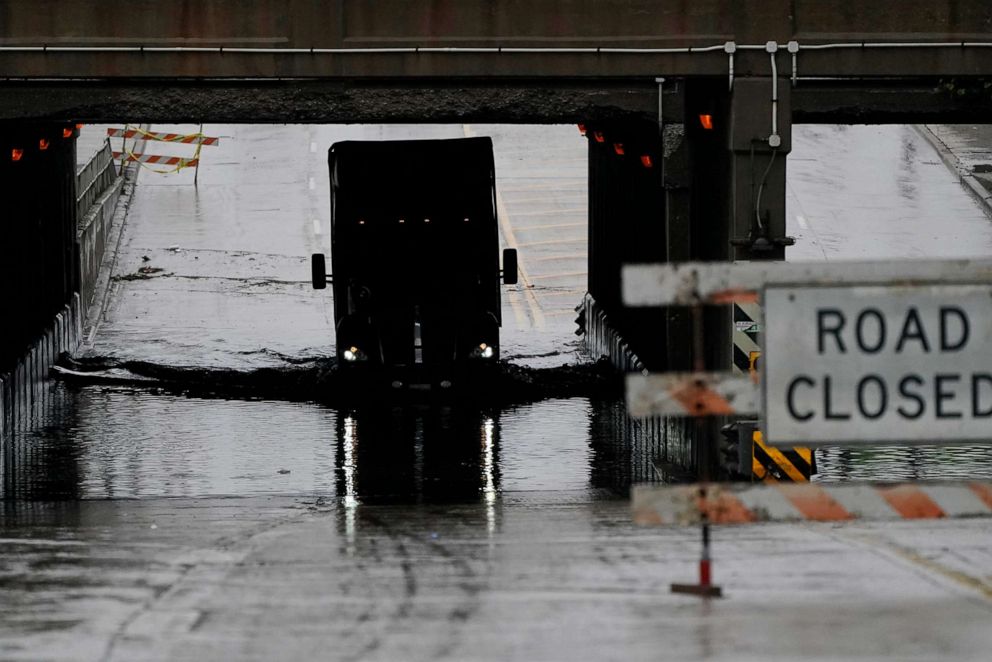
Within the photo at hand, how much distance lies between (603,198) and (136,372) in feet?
26.7

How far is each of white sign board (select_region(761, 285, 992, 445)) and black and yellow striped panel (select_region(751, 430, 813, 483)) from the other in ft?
26.8

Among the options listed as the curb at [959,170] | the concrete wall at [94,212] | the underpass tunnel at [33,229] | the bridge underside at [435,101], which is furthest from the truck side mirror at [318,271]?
the curb at [959,170]

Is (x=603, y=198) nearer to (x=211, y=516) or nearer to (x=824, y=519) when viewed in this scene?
(x=211, y=516)

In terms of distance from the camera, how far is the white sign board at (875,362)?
25.5 ft

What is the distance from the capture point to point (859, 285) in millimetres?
7750

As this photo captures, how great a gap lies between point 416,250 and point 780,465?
8.52 meters

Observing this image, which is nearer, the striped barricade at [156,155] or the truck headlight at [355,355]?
the truck headlight at [355,355]

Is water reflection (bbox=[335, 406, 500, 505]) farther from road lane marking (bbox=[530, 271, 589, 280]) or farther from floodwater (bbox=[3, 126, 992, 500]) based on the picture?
road lane marking (bbox=[530, 271, 589, 280])

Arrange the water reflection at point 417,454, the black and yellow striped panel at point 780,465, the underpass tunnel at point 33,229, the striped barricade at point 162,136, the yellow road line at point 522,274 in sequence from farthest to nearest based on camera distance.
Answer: the striped barricade at point 162,136 < the yellow road line at point 522,274 < the underpass tunnel at point 33,229 < the water reflection at point 417,454 < the black and yellow striped panel at point 780,465

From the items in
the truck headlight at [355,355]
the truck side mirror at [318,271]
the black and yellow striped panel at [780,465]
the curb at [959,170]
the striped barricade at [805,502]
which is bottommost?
the black and yellow striped panel at [780,465]

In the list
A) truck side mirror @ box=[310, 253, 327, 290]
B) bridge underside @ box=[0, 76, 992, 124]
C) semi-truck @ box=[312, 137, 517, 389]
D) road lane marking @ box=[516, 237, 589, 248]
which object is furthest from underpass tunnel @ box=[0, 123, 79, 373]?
road lane marking @ box=[516, 237, 589, 248]

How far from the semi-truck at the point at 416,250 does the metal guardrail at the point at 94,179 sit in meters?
11.5

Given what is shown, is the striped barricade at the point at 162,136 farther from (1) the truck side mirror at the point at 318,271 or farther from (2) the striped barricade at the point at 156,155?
(1) the truck side mirror at the point at 318,271

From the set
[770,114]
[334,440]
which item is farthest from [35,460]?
[770,114]
